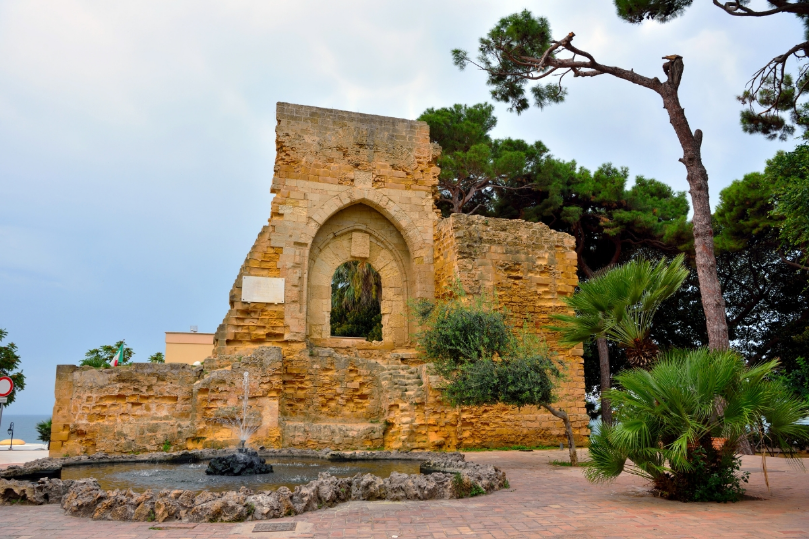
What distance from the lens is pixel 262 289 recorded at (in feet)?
40.6

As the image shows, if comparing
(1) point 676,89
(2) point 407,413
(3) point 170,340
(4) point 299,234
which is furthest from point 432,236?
(3) point 170,340

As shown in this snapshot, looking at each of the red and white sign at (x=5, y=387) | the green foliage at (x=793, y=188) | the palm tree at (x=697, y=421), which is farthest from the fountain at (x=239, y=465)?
the green foliage at (x=793, y=188)

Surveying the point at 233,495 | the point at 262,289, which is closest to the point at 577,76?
the point at 262,289

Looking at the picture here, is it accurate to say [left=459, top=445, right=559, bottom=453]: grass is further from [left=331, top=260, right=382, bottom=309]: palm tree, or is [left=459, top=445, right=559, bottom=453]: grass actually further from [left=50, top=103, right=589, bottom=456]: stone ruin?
[left=331, top=260, right=382, bottom=309]: palm tree

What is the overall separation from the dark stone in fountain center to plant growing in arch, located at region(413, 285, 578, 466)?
294 cm

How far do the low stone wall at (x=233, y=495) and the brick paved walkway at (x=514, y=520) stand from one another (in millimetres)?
117

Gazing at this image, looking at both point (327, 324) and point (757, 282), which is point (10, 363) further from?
point (757, 282)

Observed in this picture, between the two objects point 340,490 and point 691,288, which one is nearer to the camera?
point 340,490

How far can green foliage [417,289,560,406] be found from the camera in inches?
330

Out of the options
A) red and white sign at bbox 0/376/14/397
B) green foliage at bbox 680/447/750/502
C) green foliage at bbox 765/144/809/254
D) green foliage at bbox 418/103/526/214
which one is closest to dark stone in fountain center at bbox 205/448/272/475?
green foliage at bbox 680/447/750/502

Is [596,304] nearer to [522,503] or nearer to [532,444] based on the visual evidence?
[522,503]

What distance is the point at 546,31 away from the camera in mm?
12984

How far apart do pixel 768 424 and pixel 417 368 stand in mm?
7433

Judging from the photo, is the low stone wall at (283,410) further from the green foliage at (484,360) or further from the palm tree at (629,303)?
the palm tree at (629,303)
